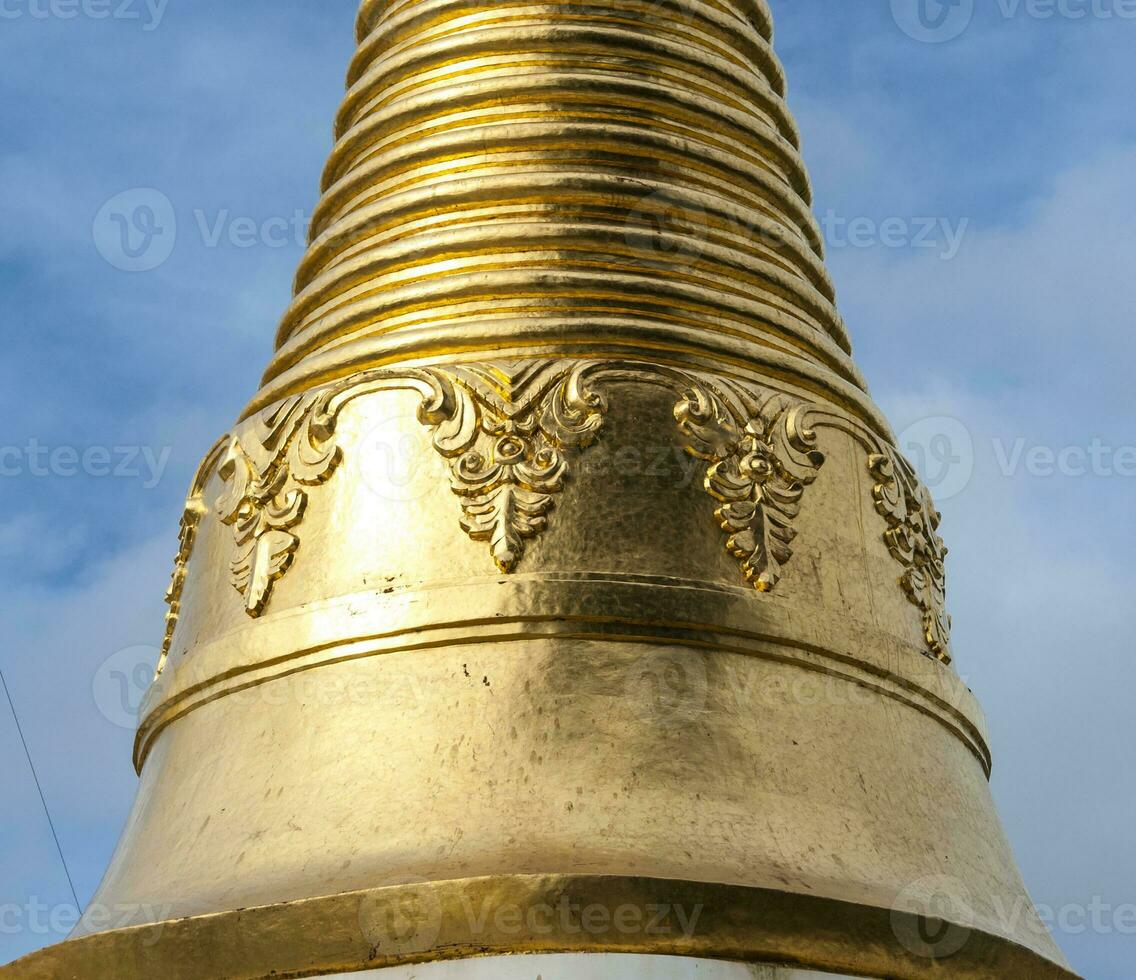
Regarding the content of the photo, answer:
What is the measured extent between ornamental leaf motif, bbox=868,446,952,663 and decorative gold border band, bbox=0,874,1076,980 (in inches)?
41.9

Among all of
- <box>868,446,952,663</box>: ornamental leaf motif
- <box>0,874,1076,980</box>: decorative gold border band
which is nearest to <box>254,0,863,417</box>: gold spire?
<box>868,446,952,663</box>: ornamental leaf motif

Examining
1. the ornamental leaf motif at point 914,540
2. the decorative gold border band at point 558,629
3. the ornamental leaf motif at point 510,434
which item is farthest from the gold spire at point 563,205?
the decorative gold border band at point 558,629

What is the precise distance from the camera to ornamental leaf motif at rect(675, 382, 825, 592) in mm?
3990

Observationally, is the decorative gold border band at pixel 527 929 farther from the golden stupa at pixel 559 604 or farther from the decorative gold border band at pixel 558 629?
the decorative gold border band at pixel 558 629

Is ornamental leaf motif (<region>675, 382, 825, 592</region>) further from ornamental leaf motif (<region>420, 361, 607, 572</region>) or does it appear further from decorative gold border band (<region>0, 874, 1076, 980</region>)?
decorative gold border band (<region>0, 874, 1076, 980</region>)

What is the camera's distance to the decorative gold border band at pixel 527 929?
3209 mm

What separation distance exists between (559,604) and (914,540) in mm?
1142

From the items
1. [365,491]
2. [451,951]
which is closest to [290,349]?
[365,491]

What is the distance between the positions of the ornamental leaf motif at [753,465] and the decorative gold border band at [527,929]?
91 centimetres

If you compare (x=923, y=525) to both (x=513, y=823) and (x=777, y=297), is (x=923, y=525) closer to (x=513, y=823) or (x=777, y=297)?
(x=777, y=297)

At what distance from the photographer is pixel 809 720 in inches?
150

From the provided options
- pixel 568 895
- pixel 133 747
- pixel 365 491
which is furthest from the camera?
pixel 133 747

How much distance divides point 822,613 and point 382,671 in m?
1.06

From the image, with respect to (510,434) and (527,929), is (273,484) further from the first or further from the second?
(527,929)
